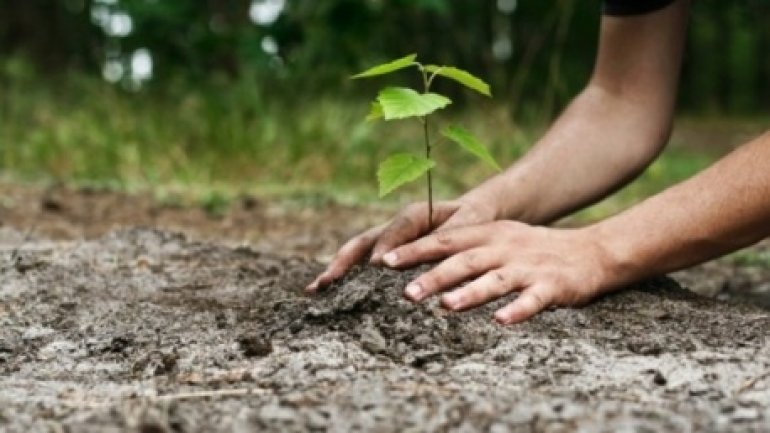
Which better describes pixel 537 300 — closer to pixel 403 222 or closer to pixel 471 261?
pixel 471 261

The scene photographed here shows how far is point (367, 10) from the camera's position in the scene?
5496 millimetres

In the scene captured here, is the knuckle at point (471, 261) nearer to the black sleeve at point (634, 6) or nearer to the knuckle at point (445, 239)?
the knuckle at point (445, 239)

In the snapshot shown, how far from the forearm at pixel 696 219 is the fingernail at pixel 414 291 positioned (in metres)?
0.33

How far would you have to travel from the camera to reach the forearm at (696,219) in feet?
6.61

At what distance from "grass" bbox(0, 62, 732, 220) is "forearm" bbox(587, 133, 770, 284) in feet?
8.89

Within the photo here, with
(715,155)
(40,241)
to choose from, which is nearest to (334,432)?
(40,241)

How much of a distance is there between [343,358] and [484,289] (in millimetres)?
308

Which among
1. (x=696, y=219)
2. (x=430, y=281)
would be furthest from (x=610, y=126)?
(x=430, y=281)

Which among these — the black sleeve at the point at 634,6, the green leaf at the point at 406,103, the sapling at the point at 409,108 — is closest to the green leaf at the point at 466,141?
the sapling at the point at 409,108

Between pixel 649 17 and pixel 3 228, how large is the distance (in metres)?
2.02

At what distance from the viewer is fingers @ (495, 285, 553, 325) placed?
74.0 inches

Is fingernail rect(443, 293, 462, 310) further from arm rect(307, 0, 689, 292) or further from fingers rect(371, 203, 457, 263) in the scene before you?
arm rect(307, 0, 689, 292)

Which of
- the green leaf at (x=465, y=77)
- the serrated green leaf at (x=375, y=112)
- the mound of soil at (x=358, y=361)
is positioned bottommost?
the mound of soil at (x=358, y=361)

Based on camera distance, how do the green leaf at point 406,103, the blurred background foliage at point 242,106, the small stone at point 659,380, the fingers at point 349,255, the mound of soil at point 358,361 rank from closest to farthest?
1. the mound of soil at point 358,361
2. the small stone at point 659,380
3. the green leaf at point 406,103
4. the fingers at point 349,255
5. the blurred background foliage at point 242,106
